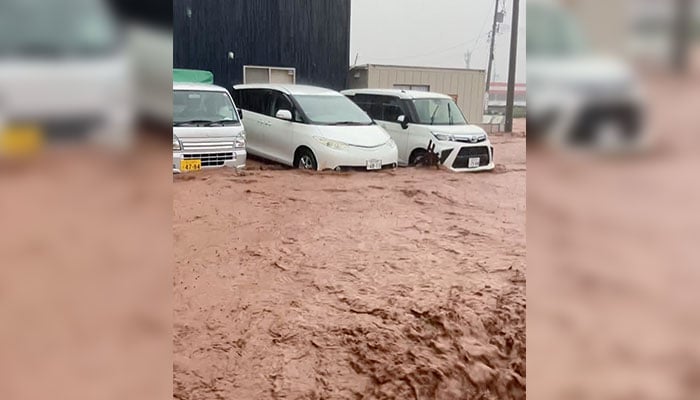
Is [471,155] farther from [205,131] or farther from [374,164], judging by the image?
[205,131]

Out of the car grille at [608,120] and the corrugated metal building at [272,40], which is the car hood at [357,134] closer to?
the corrugated metal building at [272,40]

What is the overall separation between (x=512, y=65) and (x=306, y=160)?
2.12 ft

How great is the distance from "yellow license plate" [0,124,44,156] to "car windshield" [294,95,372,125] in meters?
0.84

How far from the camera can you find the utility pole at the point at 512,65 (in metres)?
1.35

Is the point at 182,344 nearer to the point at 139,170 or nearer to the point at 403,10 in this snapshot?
the point at 139,170

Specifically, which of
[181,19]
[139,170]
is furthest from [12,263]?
[181,19]

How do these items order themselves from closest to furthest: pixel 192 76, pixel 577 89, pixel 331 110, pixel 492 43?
pixel 577 89
pixel 192 76
pixel 492 43
pixel 331 110

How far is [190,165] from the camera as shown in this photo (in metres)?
1.40

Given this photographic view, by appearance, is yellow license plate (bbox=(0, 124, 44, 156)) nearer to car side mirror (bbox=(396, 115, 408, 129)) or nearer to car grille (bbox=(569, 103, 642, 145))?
car grille (bbox=(569, 103, 642, 145))

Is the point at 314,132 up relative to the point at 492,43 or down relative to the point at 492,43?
down

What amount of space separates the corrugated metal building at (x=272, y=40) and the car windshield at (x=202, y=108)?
0.05 meters

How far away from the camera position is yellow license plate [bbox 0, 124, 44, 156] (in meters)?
0.77

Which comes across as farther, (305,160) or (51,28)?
(305,160)

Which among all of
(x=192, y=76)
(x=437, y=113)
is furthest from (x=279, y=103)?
(x=437, y=113)
